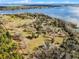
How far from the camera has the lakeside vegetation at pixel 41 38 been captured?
8.34 metres

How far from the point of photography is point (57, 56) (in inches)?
320

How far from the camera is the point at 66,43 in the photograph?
912cm

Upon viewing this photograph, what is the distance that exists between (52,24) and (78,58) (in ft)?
11.6

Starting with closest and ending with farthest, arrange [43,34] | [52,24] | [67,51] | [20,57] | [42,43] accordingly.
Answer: [20,57] → [67,51] → [42,43] → [43,34] → [52,24]

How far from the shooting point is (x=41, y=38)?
390 inches

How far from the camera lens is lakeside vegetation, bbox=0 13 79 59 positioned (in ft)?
27.3

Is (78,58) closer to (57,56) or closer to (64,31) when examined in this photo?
(57,56)

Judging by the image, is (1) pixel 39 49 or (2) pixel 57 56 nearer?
(2) pixel 57 56

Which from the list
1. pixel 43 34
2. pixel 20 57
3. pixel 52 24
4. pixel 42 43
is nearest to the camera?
pixel 20 57

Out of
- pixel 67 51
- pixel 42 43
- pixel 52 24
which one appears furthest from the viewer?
pixel 52 24

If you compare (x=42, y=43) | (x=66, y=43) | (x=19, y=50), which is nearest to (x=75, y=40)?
(x=66, y=43)

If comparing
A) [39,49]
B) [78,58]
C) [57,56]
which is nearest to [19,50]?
[39,49]

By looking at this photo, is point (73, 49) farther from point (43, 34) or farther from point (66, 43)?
point (43, 34)

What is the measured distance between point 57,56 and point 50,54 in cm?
25
